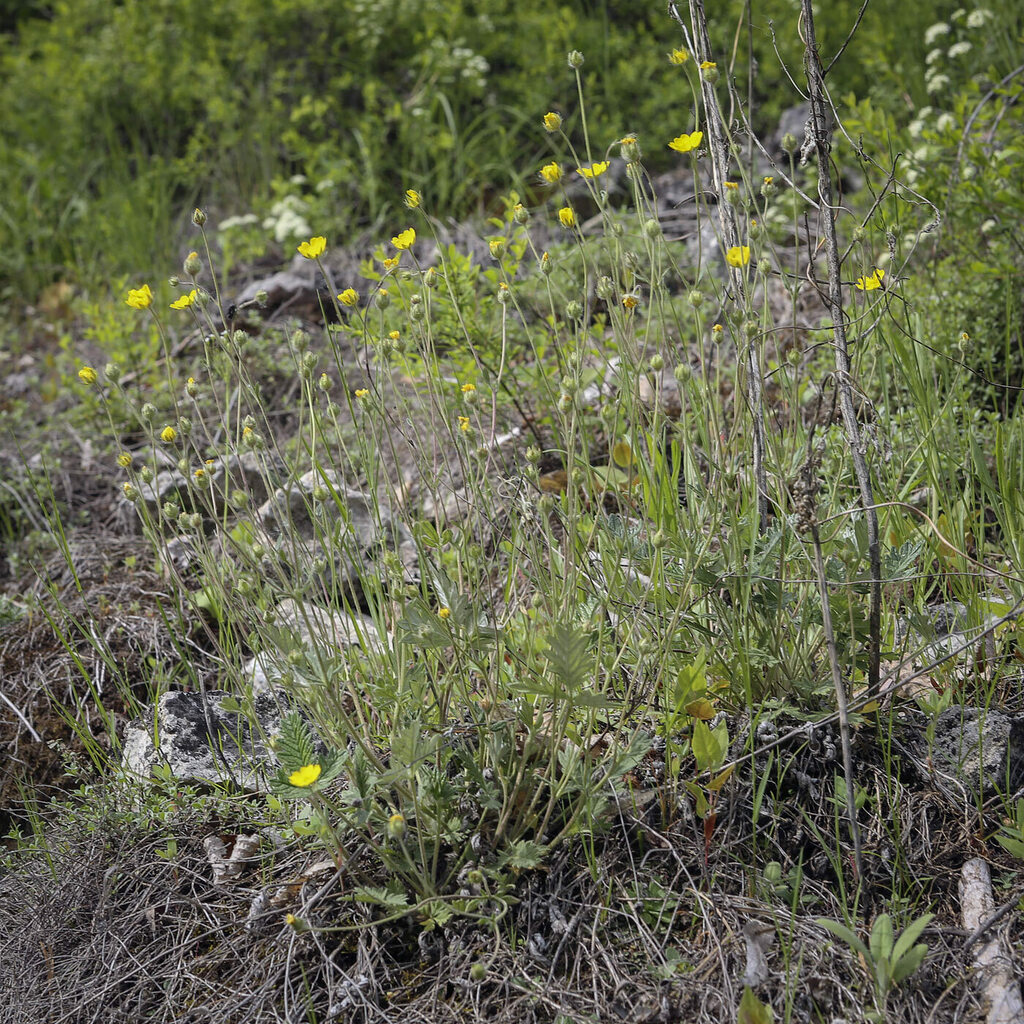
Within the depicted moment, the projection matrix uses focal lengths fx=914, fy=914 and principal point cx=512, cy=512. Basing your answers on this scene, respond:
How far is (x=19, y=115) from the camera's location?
5.24 metres

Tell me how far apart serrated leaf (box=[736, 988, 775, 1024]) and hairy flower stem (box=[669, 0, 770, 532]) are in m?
0.74

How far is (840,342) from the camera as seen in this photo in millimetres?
1347

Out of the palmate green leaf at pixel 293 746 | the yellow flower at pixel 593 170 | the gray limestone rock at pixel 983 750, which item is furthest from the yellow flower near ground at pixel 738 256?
the palmate green leaf at pixel 293 746

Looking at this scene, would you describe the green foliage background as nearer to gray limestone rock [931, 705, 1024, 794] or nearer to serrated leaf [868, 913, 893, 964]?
gray limestone rock [931, 705, 1024, 794]

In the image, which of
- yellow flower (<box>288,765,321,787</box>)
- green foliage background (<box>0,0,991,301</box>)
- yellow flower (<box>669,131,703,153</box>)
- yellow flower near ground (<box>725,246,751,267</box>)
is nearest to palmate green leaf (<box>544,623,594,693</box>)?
yellow flower (<box>288,765,321,787</box>)

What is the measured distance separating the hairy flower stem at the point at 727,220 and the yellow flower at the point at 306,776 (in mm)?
830

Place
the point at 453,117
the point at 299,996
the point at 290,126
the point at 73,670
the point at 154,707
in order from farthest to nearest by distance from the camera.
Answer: the point at 290,126
the point at 453,117
the point at 73,670
the point at 154,707
the point at 299,996

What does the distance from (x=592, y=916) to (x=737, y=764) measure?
1.02 ft

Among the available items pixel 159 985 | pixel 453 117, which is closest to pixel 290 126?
pixel 453 117

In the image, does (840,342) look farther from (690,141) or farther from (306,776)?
(306,776)

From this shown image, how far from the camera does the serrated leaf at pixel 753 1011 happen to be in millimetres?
1122

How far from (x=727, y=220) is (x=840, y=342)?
41 centimetres

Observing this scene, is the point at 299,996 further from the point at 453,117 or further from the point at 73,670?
the point at 453,117

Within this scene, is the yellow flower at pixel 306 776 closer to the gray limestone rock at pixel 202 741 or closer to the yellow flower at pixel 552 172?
the gray limestone rock at pixel 202 741
